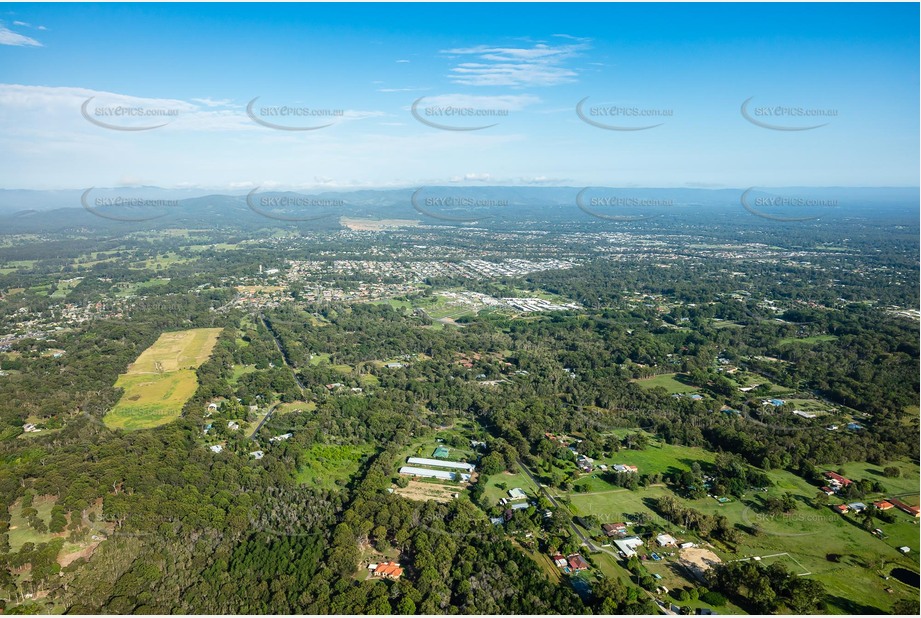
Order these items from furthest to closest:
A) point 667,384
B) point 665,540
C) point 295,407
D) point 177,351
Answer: point 177,351, point 667,384, point 295,407, point 665,540

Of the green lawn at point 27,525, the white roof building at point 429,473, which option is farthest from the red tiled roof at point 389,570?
the green lawn at point 27,525

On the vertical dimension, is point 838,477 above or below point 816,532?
above

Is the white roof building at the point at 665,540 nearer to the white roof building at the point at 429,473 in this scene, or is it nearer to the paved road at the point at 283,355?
the white roof building at the point at 429,473

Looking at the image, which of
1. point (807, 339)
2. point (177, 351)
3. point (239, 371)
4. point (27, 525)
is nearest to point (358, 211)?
point (177, 351)

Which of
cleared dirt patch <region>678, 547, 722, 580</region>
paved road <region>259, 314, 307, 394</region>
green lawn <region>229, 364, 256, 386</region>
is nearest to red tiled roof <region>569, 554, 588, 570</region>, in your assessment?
cleared dirt patch <region>678, 547, 722, 580</region>

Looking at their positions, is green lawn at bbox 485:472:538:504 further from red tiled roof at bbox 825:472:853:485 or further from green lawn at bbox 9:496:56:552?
green lawn at bbox 9:496:56:552

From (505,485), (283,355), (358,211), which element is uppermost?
(358,211)

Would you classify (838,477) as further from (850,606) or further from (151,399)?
(151,399)

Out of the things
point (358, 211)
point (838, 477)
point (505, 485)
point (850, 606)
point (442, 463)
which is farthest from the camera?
point (358, 211)
